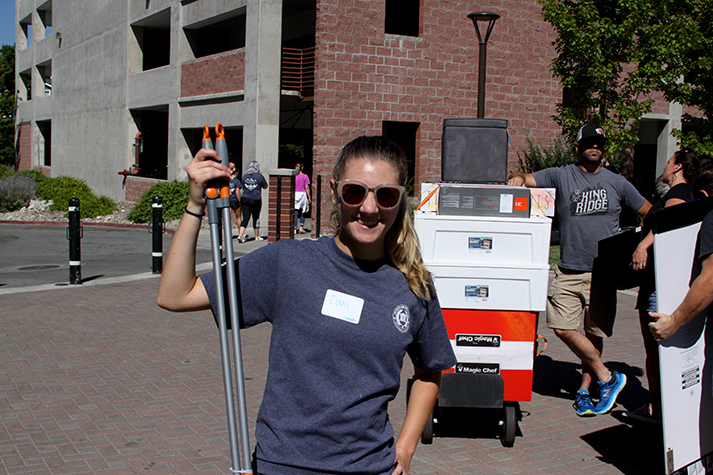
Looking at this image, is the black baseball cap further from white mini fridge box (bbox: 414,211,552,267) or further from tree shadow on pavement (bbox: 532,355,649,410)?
tree shadow on pavement (bbox: 532,355,649,410)

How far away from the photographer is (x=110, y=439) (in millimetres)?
4699

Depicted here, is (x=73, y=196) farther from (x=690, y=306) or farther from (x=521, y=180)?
(x=690, y=306)

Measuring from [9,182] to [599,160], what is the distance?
88.3 ft

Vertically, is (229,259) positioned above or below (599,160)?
below

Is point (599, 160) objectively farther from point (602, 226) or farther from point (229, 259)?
point (229, 259)

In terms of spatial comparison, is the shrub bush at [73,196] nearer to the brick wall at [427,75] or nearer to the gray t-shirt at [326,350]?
the brick wall at [427,75]

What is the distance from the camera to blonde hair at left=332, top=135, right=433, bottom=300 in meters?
2.16

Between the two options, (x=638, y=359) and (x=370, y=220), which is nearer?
(x=370, y=220)

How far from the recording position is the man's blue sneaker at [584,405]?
5.41 m

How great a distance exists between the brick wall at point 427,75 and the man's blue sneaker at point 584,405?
12.2 meters

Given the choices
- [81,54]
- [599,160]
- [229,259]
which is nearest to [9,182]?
[81,54]

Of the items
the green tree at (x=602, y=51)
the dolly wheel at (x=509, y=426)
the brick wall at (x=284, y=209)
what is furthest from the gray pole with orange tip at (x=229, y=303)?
the brick wall at (x=284, y=209)

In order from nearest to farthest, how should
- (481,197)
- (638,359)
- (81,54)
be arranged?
(481,197) < (638,359) < (81,54)

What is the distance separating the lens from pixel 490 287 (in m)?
4.61
